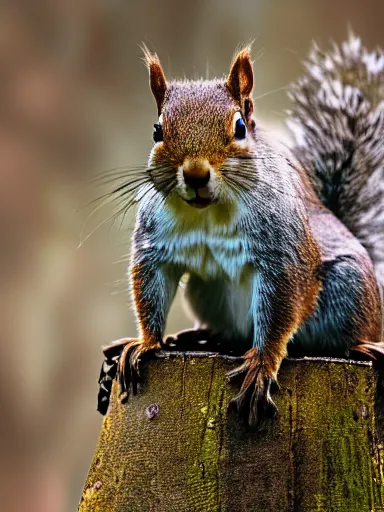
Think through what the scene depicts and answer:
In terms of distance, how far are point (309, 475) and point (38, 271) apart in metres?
2.29

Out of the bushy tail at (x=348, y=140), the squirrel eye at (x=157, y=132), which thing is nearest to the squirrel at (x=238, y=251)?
the squirrel eye at (x=157, y=132)

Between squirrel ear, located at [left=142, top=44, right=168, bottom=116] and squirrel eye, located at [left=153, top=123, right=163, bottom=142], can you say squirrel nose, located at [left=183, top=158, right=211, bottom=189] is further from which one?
squirrel ear, located at [left=142, top=44, right=168, bottom=116]

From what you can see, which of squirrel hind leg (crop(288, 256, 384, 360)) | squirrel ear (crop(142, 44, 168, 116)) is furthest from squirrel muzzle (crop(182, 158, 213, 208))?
squirrel hind leg (crop(288, 256, 384, 360))

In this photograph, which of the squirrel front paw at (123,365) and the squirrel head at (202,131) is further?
the squirrel front paw at (123,365)

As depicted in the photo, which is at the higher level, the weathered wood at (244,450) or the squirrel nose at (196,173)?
the squirrel nose at (196,173)

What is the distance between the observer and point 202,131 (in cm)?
138

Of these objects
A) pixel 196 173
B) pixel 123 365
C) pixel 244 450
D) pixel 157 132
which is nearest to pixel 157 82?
pixel 157 132

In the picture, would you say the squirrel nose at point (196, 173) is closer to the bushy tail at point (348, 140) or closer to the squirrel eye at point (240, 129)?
the squirrel eye at point (240, 129)

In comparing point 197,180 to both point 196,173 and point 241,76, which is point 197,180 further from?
point 241,76

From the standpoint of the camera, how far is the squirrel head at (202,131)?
4.42 ft

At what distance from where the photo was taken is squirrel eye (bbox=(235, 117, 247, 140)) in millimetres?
1443

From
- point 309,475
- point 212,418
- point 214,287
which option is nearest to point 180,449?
point 212,418

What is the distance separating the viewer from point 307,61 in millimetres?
2285

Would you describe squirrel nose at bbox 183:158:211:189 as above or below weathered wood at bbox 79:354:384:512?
above
